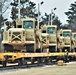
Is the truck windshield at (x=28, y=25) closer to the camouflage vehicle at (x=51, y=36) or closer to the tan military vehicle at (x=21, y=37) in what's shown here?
the tan military vehicle at (x=21, y=37)

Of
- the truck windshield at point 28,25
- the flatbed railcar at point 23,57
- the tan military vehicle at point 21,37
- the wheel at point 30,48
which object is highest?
the truck windshield at point 28,25

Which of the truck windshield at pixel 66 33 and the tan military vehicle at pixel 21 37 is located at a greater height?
the truck windshield at pixel 66 33

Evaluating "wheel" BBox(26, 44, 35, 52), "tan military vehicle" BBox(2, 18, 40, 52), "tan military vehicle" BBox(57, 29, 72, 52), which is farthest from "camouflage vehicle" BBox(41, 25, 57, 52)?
"wheel" BBox(26, 44, 35, 52)

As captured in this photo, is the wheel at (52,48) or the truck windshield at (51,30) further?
the truck windshield at (51,30)

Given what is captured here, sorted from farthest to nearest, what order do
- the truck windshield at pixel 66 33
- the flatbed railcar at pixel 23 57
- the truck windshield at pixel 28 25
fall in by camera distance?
the truck windshield at pixel 66 33
the truck windshield at pixel 28 25
the flatbed railcar at pixel 23 57

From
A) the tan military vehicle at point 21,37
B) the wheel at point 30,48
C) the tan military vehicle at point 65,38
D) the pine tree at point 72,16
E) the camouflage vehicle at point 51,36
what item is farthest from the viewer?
the pine tree at point 72,16

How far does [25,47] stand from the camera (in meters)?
33.5

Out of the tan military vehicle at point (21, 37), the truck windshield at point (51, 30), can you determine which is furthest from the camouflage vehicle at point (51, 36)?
the tan military vehicle at point (21, 37)

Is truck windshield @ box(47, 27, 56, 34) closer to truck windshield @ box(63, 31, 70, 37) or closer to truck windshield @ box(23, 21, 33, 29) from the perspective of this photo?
truck windshield @ box(63, 31, 70, 37)

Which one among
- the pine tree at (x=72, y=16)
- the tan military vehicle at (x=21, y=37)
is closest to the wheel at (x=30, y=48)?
the tan military vehicle at (x=21, y=37)

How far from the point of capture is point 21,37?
107 feet

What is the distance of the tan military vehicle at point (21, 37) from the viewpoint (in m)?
32.8

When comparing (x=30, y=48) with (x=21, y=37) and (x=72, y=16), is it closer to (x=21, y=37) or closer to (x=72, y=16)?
(x=21, y=37)

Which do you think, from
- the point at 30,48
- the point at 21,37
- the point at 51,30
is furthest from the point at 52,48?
the point at 21,37
